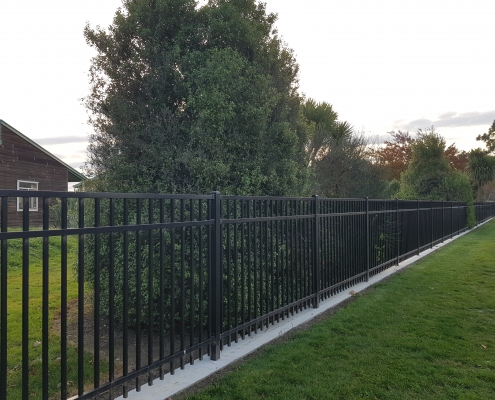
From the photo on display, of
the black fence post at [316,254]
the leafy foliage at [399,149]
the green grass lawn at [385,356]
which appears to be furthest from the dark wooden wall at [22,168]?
the leafy foliage at [399,149]

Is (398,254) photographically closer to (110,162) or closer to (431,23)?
(431,23)

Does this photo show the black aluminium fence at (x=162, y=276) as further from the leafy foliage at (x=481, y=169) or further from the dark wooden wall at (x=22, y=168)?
the leafy foliage at (x=481, y=169)

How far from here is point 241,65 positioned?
6.28 metres

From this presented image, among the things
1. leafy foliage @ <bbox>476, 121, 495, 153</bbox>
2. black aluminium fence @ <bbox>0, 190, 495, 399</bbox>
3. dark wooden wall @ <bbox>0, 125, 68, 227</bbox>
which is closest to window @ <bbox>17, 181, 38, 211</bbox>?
dark wooden wall @ <bbox>0, 125, 68, 227</bbox>

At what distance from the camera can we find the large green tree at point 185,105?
600 cm

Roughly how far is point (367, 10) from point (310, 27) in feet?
4.49

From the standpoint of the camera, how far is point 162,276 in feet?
11.6

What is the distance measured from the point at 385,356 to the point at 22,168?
23.6m

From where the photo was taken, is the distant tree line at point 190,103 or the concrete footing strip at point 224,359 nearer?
the concrete footing strip at point 224,359

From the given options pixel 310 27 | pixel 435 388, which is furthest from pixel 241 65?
pixel 435 388

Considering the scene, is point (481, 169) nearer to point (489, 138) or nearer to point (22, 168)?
point (489, 138)

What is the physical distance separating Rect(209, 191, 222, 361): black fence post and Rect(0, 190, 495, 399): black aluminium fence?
11mm

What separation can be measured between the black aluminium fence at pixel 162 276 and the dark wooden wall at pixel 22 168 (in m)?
13.4

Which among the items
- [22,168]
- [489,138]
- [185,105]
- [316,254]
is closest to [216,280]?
[316,254]
